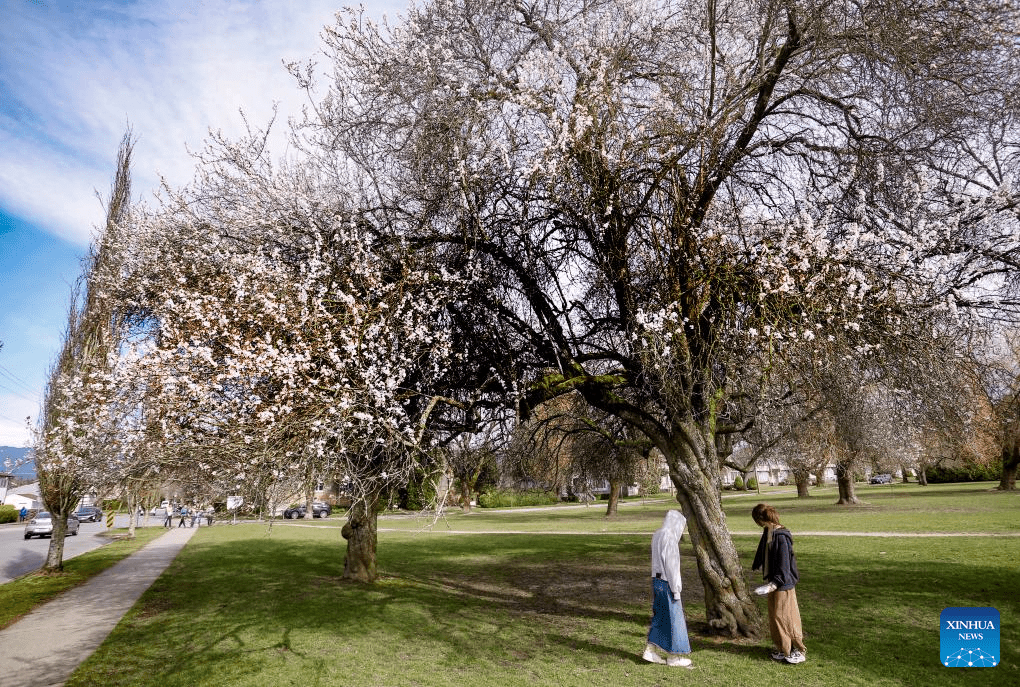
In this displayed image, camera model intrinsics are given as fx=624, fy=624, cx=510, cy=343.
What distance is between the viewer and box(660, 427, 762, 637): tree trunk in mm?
7984

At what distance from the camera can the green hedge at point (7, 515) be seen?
4800cm

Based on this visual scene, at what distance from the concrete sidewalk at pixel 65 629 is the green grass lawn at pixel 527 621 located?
31 centimetres

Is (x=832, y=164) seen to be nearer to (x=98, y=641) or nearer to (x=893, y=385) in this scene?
(x=893, y=385)

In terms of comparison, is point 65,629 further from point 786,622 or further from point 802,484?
point 802,484

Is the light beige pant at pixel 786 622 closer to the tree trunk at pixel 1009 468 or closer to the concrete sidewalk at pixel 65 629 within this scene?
the concrete sidewalk at pixel 65 629

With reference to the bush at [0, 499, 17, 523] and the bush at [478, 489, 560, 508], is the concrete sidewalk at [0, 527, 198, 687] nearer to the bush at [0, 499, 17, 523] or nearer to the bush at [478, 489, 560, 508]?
the bush at [478, 489, 560, 508]

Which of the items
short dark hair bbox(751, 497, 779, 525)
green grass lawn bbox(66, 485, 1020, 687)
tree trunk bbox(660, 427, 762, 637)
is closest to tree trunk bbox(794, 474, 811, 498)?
green grass lawn bbox(66, 485, 1020, 687)

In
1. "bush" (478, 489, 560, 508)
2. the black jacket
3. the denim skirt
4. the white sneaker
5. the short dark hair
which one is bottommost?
"bush" (478, 489, 560, 508)

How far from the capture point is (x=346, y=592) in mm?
12398

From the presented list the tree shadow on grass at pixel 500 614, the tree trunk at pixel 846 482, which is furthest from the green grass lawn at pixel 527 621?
the tree trunk at pixel 846 482

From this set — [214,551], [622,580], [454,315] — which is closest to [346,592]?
[622,580]

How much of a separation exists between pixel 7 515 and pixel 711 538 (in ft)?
193

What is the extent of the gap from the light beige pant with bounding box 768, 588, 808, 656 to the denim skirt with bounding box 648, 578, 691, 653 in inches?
38.7

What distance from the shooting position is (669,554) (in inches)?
278
